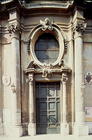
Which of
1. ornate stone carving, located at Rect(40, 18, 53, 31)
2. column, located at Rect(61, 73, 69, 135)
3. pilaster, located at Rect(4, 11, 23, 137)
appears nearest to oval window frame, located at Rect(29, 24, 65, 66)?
ornate stone carving, located at Rect(40, 18, 53, 31)

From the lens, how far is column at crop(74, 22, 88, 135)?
1639 cm

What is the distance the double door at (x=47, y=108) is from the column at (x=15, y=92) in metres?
1.36

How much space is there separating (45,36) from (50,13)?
144 cm

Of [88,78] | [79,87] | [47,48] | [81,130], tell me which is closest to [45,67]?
[47,48]

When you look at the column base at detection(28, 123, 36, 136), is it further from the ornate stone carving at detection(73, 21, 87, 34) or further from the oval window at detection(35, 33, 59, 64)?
the ornate stone carving at detection(73, 21, 87, 34)

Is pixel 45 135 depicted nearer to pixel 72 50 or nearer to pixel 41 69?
pixel 41 69

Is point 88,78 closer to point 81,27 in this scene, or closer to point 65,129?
point 81,27

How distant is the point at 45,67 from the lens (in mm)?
17359

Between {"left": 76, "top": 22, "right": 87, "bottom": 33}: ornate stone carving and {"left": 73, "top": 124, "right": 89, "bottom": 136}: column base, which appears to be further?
{"left": 76, "top": 22, "right": 87, "bottom": 33}: ornate stone carving

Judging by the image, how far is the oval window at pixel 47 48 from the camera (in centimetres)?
1800

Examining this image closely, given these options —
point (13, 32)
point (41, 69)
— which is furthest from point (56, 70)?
point (13, 32)

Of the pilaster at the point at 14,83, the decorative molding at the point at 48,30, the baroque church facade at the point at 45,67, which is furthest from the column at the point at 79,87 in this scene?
the pilaster at the point at 14,83

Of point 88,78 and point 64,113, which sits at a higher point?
point 88,78

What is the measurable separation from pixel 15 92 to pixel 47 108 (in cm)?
223
